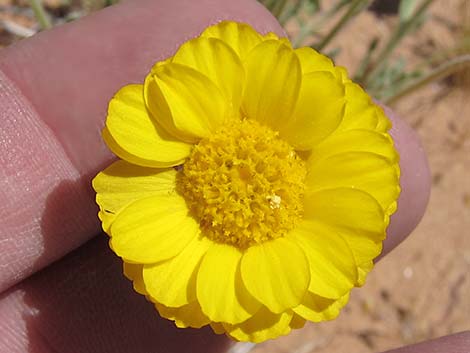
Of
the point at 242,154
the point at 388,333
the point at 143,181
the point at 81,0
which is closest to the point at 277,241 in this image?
the point at 242,154

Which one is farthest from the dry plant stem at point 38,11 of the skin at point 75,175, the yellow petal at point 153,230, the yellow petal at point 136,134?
the yellow petal at point 153,230

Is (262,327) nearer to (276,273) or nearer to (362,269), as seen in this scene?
(276,273)

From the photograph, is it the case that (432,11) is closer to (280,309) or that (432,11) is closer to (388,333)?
(388,333)

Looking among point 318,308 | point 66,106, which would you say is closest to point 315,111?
point 318,308

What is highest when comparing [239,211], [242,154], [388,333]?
[242,154]

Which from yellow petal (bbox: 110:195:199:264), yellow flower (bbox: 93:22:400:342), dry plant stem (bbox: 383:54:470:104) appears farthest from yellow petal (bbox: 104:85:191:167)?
dry plant stem (bbox: 383:54:470:104)

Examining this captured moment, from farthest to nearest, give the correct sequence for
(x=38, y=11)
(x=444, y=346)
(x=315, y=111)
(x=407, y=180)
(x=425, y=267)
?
(x=425, y=267)
(x=38, y=11)
(x=407, y=180)
(x=444, y=346)
(x=315, y=111)
